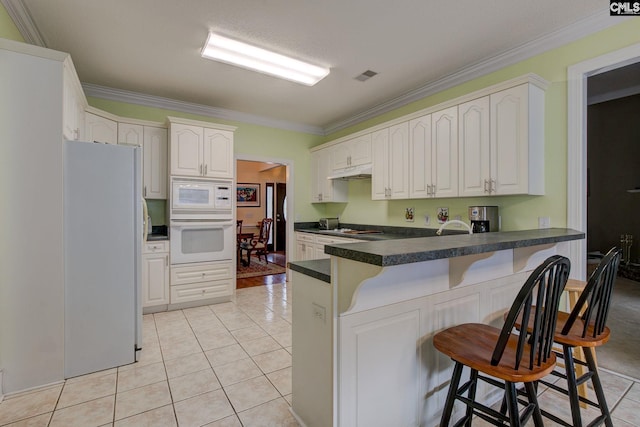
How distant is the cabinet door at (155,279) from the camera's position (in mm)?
3582

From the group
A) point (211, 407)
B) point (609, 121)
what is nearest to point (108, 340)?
point (211, 407)

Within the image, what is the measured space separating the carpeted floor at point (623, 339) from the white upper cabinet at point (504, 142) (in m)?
1.43

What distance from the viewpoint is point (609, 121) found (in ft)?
17.7

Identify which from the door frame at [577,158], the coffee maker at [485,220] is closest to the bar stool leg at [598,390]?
the door frame at [577,158]

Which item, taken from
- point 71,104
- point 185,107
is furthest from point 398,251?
point 185,107

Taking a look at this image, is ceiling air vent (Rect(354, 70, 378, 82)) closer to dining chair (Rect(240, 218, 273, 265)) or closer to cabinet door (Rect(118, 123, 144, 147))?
cabinet door (Rect(118, 123, 144, 147))

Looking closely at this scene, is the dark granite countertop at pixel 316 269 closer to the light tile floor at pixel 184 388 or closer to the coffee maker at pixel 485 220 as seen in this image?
the light tile floor at pixel 184 388

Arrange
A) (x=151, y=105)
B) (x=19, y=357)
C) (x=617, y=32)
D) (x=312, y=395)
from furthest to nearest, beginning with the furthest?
1. (x=151, y=105)
2. (x=617, y=32)
3. (x=19, y=357)
4. (x=312, y=395)

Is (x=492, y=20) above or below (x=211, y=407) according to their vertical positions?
above

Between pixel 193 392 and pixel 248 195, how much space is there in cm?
697

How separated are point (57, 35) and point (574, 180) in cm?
456

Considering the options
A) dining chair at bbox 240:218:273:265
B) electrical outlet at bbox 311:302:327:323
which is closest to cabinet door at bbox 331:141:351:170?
dining chair at bbox 240:218:273:265

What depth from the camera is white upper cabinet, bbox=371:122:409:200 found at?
3641 mm

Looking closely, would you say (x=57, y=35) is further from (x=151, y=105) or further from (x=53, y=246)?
(x=53, y=246)
